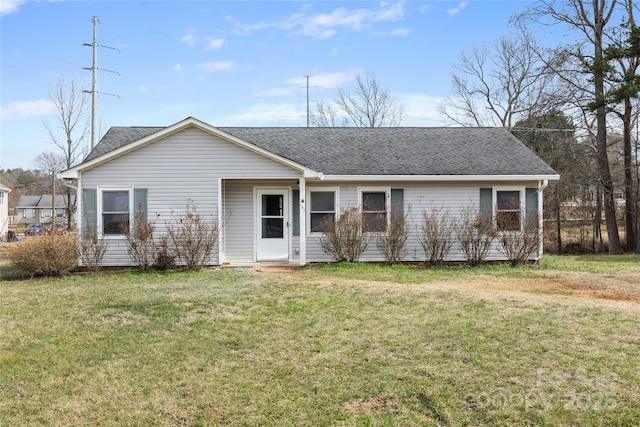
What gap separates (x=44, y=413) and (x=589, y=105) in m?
21.2

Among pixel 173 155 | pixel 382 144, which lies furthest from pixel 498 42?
pixel 173 155

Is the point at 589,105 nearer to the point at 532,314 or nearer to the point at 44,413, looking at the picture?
the point at 532,314

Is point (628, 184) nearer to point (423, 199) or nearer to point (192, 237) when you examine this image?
point (423, 199)

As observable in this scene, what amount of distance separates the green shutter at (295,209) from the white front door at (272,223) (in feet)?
0.69

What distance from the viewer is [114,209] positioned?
475 inches

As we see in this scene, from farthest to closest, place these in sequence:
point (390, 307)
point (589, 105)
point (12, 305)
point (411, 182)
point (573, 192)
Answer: point (573, 192)
point (589, 105)
point (411, 182)
point (12, 305)
point (390, 307)

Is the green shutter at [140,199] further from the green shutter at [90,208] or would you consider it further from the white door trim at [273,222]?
the white door trim at [273,222]

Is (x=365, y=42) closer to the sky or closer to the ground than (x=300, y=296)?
closer to the sky

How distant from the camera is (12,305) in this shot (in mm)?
7895

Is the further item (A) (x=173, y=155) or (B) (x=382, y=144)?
(B) (x=382, y=144)

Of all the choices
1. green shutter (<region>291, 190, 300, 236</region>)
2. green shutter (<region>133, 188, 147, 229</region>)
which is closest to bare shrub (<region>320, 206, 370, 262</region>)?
green shutter (<region>291, 190, 300, 236</region>)

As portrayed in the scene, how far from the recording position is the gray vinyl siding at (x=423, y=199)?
1309 centimetres

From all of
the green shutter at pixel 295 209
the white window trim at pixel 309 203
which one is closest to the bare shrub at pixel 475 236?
the white window trim at pixel 309 203

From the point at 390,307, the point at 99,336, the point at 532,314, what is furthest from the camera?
the point at 390,307
